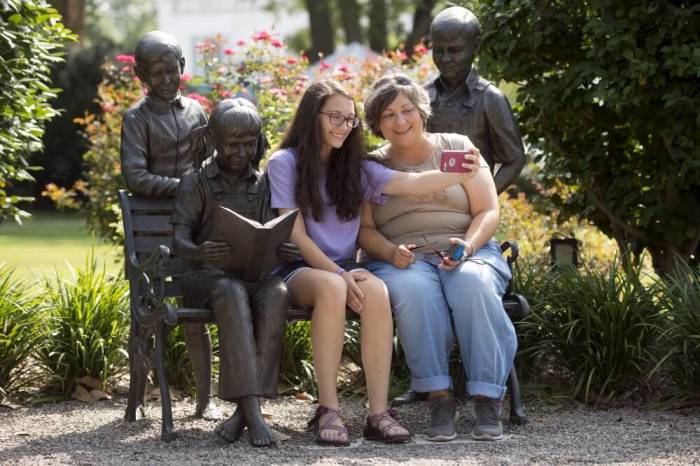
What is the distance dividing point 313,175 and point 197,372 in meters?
1.10

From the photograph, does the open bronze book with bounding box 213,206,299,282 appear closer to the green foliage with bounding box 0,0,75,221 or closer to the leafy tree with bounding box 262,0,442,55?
the green foliage with bounding box 0,0,75,221

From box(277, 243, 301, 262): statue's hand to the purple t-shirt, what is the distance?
0.24 metres

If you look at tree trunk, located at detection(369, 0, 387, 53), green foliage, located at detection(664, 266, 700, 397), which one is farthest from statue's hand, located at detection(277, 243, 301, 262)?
tree trunk, located at detection(369, 0, 387, 53)

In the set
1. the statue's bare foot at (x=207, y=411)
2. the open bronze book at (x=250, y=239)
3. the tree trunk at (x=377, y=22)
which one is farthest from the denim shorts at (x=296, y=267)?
the tree trunk at (x=377, y=22)

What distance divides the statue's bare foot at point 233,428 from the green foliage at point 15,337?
1.46m

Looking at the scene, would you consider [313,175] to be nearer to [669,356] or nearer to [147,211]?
[147,211]

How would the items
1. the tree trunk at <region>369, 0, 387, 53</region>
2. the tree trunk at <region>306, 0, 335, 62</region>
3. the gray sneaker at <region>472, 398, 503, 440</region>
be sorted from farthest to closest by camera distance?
the tree trunk at <region>369, 0, 387, 53</region>, the tree trunk at <region>306, 0, 335, 62</region>, the gray sneaker at <region>472, 398, 503, 440</region>

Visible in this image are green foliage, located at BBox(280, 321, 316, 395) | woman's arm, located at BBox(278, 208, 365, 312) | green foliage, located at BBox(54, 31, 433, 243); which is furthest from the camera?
green foliage, located at BBox(54, 31, 433, 243)

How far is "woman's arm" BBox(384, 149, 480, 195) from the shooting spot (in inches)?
201

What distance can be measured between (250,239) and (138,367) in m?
0.99

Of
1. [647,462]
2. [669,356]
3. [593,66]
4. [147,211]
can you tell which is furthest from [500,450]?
[593,66]

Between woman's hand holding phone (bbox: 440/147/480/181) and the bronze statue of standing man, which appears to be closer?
woman's hand holding phone (bbox: 440/147/480/181)

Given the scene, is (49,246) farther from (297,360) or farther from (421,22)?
(421,22)

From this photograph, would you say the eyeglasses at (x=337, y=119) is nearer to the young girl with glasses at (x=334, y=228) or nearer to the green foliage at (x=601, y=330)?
the young girl with glasses at (x=334, y=228)
